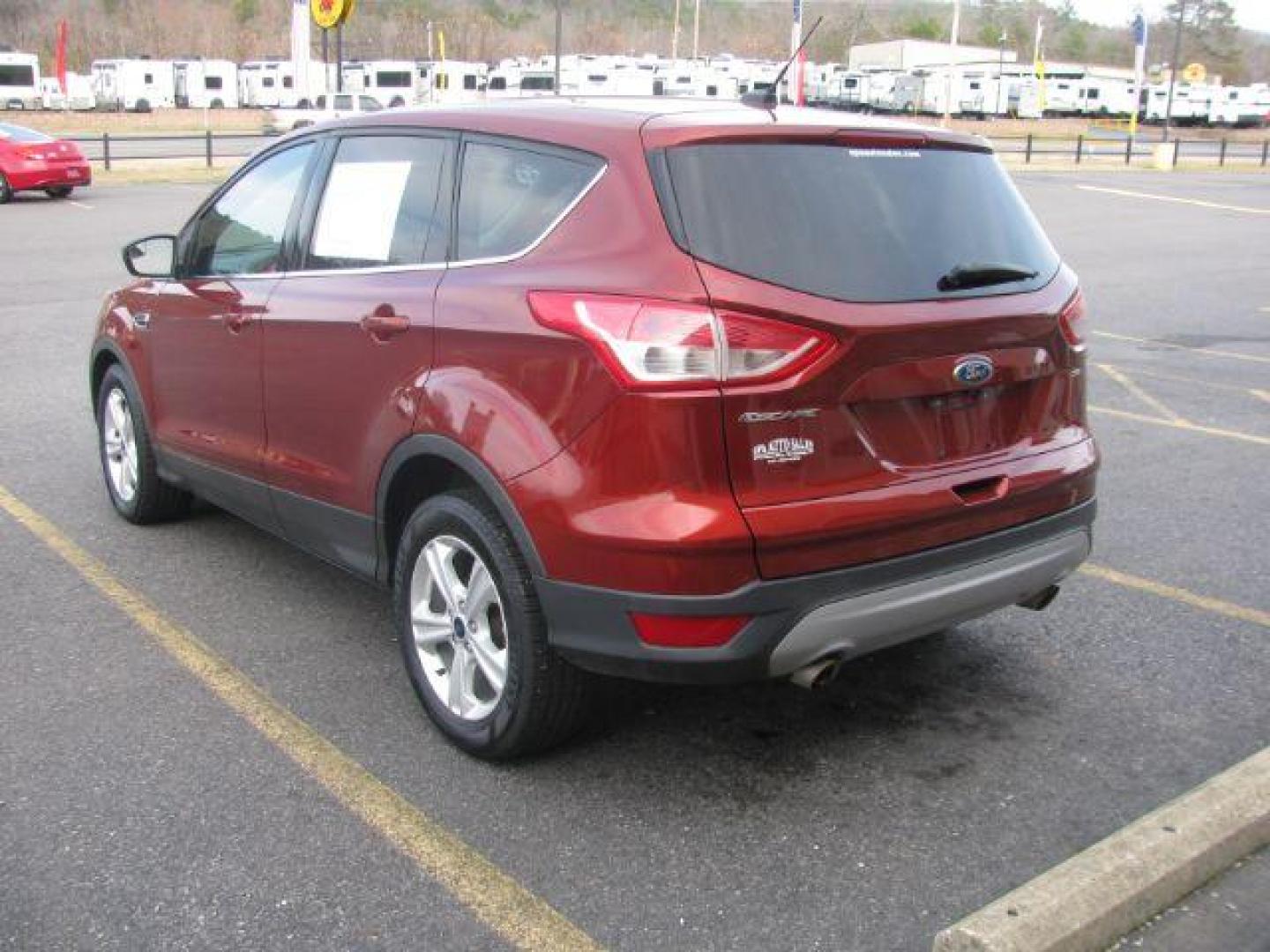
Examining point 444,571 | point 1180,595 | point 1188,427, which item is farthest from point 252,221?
point 1188,427

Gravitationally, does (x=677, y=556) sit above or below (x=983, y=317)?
below

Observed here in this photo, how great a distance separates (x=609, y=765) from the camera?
3756mm

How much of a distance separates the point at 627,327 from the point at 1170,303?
1277 centimetres

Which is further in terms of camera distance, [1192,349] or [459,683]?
[1192,349]

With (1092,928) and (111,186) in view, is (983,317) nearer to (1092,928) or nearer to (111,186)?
(1092,928)

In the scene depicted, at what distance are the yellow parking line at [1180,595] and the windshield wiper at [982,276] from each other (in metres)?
1.88

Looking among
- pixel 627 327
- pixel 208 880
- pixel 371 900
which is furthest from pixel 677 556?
pixel 208 880

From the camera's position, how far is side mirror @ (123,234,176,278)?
5410 mm

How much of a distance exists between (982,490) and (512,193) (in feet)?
5.08

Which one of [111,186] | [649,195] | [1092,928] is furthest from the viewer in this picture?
[111,186]

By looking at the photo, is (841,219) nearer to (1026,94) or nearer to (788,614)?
(788,614)

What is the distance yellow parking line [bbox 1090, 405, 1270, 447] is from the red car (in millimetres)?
19732

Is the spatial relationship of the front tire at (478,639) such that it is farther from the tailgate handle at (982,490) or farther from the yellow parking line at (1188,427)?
the yellow parking line at (1188,427)

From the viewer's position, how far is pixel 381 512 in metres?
4.04
